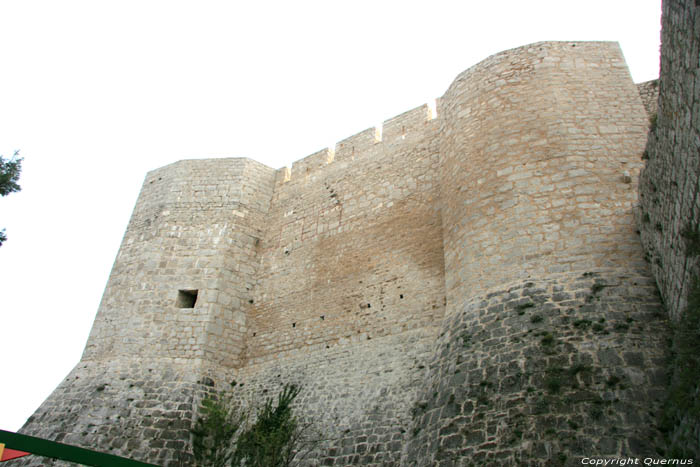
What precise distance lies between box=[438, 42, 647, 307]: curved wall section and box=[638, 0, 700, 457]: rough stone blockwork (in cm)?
108

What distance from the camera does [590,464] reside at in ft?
15.4

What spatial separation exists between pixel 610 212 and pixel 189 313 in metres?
7.66

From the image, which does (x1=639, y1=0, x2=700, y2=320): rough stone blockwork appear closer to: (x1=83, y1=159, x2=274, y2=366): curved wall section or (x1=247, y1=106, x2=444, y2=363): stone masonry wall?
(x1=247, y1=106, x2=444, y2=363): stone masonry wall

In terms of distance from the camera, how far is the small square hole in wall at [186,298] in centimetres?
1106

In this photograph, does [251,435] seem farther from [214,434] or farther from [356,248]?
[356,248]

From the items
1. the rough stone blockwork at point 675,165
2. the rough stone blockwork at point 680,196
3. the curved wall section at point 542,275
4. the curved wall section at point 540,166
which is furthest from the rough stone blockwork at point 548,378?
the rough stone blockwork at point 675,165

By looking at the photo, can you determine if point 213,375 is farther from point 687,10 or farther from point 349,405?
point 687,10

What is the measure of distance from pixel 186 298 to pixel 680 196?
29.8 ft

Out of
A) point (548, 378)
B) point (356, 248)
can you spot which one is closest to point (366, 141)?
point (356, 248)

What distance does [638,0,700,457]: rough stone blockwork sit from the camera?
4.00 meters

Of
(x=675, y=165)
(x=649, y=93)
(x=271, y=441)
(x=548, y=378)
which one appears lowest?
(x=271, y=441)

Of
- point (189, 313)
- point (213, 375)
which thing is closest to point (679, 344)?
point (213, 375)

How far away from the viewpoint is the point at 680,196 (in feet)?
15.5

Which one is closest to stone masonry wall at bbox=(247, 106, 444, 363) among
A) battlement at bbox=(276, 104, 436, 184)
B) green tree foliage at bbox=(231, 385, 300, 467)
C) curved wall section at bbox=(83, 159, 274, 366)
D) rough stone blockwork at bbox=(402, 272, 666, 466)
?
battlement at bbox=(276, 104, 436, 184)
